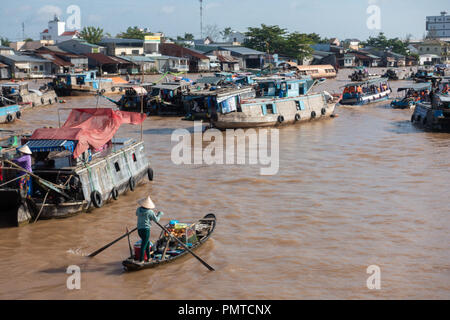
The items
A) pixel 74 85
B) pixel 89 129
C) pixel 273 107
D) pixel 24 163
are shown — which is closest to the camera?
pixel 24 163

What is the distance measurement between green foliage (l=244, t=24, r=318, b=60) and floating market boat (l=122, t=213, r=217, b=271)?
67975 millimetres

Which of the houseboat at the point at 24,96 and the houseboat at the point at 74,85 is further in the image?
the houseboat at the point at 74,85

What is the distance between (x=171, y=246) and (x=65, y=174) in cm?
372

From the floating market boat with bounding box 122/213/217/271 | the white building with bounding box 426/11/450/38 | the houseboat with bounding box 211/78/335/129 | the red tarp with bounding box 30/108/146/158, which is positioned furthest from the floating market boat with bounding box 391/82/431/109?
the white building with bounding box 426/11/450/38

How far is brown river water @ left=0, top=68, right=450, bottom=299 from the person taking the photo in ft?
32.8

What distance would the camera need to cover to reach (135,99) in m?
33.8

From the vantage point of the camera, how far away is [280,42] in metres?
79.5

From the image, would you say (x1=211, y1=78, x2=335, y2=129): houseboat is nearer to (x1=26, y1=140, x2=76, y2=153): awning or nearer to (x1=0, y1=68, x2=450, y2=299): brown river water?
(x1=0, y1=68, x2=450, y2=299): brown river water

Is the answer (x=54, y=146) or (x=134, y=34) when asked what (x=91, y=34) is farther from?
(x=54, y=146)

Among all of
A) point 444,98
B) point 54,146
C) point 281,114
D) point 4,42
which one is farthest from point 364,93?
point 4,42

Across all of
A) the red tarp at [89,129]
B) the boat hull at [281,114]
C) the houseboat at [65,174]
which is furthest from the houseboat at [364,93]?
the houseboat at [65,174]

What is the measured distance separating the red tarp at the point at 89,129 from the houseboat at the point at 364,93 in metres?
24.2

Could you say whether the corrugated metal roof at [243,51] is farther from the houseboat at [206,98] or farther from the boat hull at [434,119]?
the boat hull at [434,119]

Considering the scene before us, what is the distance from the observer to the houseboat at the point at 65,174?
41.4 feet
